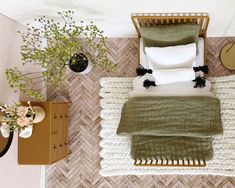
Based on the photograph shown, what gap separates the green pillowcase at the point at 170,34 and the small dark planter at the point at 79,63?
1.90 feet

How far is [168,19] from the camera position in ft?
8.59

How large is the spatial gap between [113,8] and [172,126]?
968mm

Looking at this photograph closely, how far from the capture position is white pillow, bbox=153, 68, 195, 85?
2674 mm

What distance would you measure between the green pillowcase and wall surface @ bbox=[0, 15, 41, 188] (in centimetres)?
101

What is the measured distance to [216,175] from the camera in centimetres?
307

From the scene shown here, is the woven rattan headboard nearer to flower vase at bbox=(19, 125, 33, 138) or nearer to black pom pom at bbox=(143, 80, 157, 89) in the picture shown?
black pom pom at bbox=(143, 80, 157, 89)

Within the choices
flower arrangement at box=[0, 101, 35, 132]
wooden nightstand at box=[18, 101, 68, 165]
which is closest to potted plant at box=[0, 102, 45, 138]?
flower arrangement at box=[0, 101, 35, 132]

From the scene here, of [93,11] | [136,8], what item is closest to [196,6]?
[136,8]

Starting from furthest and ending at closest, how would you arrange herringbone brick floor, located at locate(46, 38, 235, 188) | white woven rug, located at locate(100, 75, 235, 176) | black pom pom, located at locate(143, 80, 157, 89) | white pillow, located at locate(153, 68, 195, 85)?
herringbone brick floor, located at locate(46, 38, 235, 188), white woven rug, located at locate(100, 75, 235, 176), black pom pom, located at locate(143, 80, 157, 89), white pillow, located at locate(153, 68, 195, 85)

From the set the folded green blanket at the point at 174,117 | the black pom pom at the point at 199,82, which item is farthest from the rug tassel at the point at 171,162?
the black pom pom at the point at 199,82

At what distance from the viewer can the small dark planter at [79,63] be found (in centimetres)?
300

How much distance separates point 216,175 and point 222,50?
1.10 meters

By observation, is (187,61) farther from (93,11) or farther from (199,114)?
(93,11)

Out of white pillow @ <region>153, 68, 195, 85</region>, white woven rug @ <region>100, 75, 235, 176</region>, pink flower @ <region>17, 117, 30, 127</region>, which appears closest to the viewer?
pink flower @ <region>17, 117, 30, 127</region>
